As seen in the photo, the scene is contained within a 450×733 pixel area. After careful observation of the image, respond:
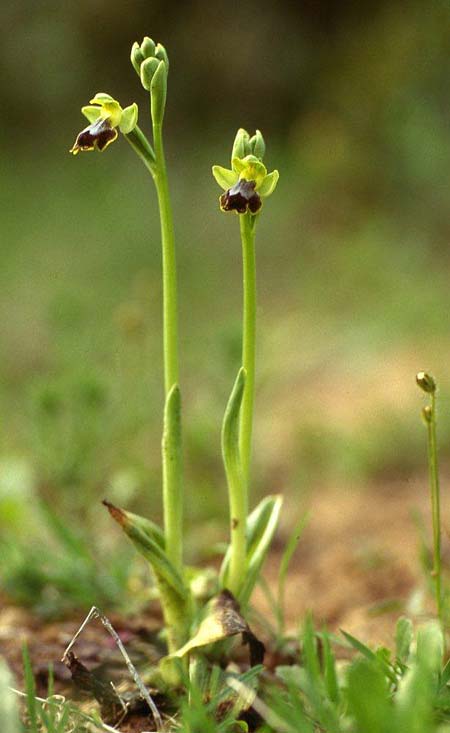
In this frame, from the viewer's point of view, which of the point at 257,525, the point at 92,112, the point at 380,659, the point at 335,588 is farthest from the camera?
the point at 335,588

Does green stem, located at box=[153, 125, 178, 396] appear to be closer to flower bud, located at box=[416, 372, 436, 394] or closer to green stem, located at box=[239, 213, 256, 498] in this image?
green stem, located at box=[239, 213, 256, 498]

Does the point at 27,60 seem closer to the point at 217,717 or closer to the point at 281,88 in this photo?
the point at 281,88

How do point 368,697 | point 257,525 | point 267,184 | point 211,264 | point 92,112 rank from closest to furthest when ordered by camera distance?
point 368,697 → point 267,184 → point 92,112 → point 257,525 → point 211,264

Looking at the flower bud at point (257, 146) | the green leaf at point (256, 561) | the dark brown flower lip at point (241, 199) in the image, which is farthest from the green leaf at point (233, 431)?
the flower bud at point (257, 146)

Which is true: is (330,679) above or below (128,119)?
below

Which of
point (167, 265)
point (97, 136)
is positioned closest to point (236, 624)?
point (167, 265)

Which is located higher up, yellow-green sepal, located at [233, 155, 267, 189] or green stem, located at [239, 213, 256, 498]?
yellow-green sepal, located at [233, 155, 267, 189]

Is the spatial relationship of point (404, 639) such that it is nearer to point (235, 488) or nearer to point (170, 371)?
point (235, 488)

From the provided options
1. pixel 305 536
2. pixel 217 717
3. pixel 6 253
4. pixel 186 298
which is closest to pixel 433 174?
pixel 186 298

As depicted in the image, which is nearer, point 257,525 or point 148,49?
point 148,49

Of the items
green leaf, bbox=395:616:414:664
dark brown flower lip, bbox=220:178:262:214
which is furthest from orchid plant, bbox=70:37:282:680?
green leaf, bbox=395:616:414:664
